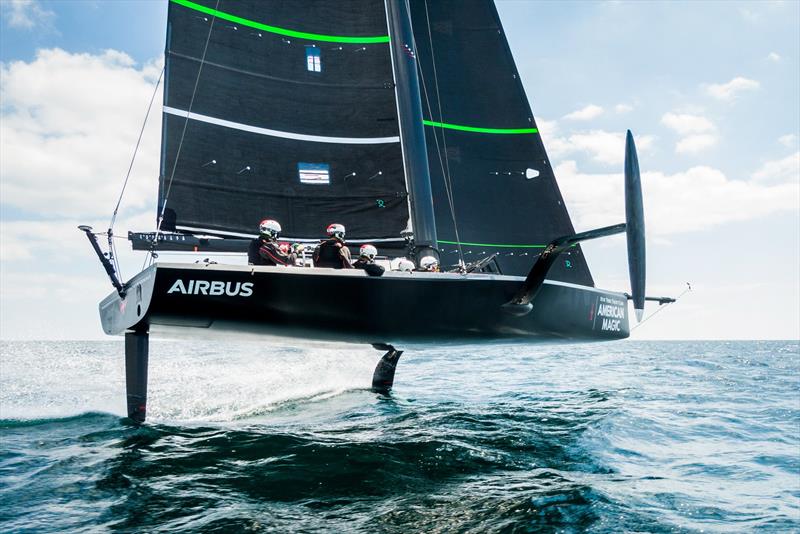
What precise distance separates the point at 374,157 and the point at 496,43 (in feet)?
12.4

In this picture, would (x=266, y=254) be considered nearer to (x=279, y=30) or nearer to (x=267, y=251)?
(x=267, y=251)

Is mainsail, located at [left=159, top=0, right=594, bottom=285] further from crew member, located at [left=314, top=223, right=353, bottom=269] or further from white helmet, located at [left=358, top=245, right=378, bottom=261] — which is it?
crew member, located at [left=314, top=223, right=353, bottom=269]

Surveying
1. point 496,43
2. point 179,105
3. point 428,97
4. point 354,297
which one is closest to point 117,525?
point 354,297

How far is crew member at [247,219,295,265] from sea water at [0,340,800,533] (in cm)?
175

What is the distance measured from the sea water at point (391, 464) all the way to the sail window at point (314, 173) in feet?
10.2

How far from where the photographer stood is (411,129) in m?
8.13

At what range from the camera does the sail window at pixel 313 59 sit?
8.32 m

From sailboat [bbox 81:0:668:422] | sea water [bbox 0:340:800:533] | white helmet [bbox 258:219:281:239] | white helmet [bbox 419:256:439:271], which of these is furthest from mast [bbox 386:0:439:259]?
sea water [bbox 0:340:800:533]

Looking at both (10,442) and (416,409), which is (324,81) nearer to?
(416,409)

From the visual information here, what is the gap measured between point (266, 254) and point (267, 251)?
31 mm

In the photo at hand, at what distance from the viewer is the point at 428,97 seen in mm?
10422

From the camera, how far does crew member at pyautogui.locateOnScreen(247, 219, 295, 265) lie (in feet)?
19.0

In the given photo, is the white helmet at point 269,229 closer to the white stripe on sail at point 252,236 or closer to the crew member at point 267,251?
the crew member at point 267,251

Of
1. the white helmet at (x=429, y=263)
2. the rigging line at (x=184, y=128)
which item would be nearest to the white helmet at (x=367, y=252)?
the white helmet at (x=429, y=263)
